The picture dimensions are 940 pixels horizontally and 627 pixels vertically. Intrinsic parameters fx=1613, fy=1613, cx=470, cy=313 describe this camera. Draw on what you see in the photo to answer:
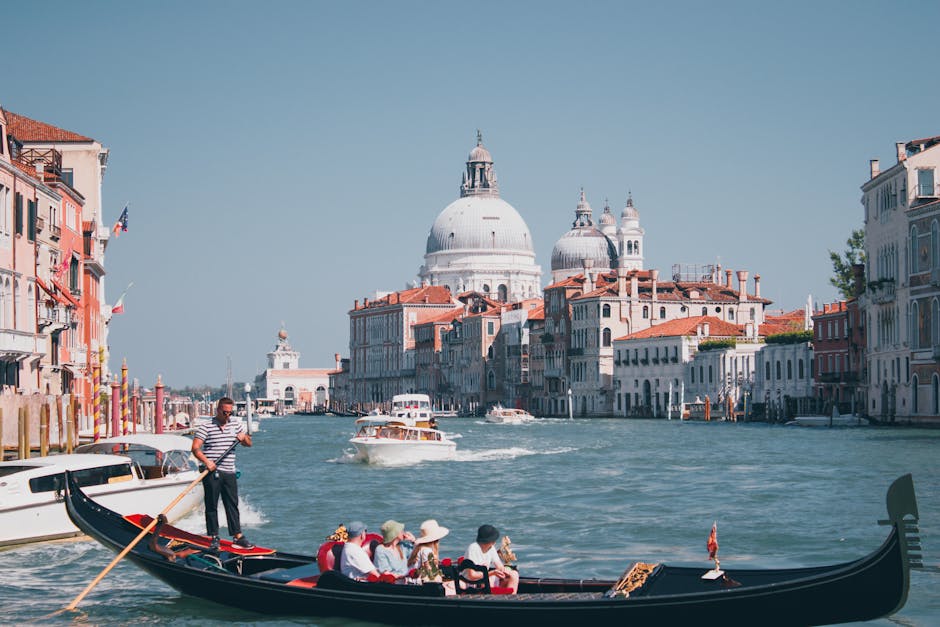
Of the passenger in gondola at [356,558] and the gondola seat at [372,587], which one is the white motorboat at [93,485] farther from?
the passenger in gondola at [356,558]

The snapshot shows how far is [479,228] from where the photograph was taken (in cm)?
13800

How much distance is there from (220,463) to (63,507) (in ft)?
13.3

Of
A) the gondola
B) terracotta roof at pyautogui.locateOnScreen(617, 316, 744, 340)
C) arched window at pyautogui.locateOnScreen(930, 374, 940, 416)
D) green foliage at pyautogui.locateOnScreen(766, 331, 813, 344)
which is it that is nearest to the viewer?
the gondola

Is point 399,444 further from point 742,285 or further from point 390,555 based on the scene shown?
point 742,285

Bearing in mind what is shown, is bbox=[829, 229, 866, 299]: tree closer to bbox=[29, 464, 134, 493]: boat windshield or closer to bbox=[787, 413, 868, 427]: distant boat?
bbox=[787, 413, 868, 427]: distant boat

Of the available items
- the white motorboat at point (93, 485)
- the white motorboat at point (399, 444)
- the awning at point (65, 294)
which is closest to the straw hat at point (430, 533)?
the white motorboat at point (93, 485)

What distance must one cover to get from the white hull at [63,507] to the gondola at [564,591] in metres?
3.12

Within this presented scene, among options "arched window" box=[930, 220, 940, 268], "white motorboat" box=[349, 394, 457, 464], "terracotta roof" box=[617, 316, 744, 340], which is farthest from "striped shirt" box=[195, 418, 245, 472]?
"terracotta roof" box=[617, 316, 744, 340]

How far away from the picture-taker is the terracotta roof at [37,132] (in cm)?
3847

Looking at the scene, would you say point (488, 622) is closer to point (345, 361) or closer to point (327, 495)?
point (327, 495)

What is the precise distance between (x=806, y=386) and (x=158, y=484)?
166 feet

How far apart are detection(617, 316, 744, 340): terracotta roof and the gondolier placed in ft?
219

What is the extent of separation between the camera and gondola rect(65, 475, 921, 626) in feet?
35.1

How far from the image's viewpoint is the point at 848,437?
4428 cm
